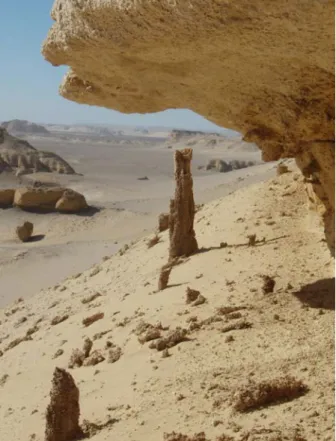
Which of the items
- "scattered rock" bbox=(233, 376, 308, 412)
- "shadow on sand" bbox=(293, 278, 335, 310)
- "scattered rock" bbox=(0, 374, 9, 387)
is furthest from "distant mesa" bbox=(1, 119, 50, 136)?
"scattered rock" bbox=(233, 376, 308, 412)

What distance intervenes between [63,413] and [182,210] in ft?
27.4

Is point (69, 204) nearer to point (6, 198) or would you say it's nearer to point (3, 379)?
point (6, 198)

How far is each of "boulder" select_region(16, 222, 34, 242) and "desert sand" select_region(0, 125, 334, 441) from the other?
24.4 ft

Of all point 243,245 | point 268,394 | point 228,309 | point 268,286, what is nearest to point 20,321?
point 243,245

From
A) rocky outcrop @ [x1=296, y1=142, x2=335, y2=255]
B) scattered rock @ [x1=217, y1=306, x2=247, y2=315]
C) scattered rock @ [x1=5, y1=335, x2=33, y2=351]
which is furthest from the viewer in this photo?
scattered rock @ [x1=5, y1=335, x2=33, y2=351]

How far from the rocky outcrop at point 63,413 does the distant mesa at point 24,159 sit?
140ft

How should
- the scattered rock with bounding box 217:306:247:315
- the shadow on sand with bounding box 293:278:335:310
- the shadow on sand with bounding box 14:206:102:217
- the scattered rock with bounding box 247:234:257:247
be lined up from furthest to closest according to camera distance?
the shadow on sand with bounding box 14:206:102:217 → the scattered rock with bounding box 247:234:257:247 → the scattered rock with bounding box 217:306:247:315 → the shadow on sand with bounding box 293:278:335:310

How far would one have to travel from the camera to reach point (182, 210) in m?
16.3

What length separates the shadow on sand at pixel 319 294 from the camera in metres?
10.2

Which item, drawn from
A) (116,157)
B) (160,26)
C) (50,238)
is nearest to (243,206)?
(160,26)

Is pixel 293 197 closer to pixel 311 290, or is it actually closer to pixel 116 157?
pixel 311 290

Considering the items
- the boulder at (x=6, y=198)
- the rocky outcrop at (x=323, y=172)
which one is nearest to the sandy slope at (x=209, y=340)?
the rocky outcrop at (x=323, y=172)

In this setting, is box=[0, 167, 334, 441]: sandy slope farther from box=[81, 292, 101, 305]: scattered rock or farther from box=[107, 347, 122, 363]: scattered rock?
box=[81, 292, 101, 305]: scattered rock

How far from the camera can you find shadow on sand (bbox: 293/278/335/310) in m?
10.2
